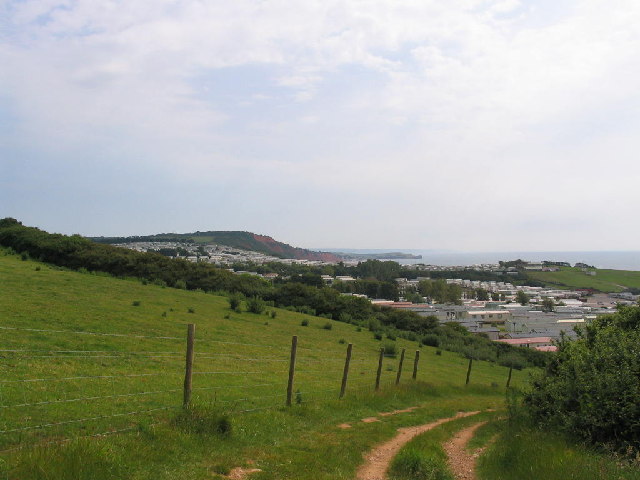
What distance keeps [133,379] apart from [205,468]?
22.4 feet

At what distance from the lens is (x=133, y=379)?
523 inches

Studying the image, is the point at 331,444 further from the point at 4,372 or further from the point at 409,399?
the point at 409,399

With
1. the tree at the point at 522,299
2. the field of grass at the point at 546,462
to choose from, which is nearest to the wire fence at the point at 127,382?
the field of grass at the point at 546,462

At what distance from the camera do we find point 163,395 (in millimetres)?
11953

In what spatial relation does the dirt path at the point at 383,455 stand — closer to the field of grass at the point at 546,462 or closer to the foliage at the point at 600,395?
the field of grass at the point at 546,462

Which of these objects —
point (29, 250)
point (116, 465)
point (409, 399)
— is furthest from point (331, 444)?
point (29, 250)

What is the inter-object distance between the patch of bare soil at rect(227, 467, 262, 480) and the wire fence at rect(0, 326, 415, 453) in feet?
7.06

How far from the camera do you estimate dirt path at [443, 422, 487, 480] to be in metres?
9.24

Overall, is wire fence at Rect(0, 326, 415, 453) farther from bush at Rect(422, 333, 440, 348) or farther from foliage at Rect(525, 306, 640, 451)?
bush at Rect(422, 333, 440, 348)

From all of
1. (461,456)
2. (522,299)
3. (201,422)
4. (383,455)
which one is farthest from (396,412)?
(522,299)

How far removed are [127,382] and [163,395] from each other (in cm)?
154

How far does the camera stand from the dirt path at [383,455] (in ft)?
28.2

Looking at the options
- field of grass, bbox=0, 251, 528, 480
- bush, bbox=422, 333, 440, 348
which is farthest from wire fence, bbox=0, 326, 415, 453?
bush, bbox=422, 333, 440, 348

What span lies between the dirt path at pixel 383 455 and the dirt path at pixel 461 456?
35.1 inches
